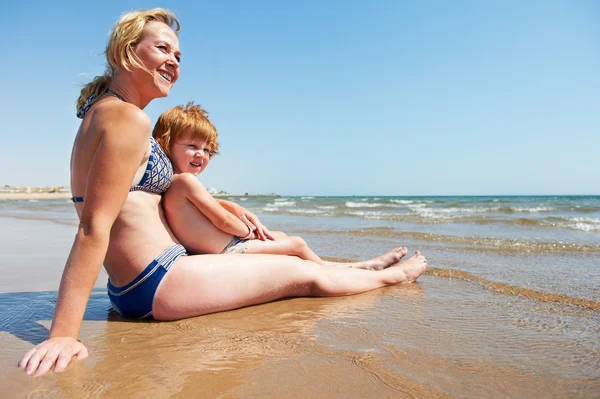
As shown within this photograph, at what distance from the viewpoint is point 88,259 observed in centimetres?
193

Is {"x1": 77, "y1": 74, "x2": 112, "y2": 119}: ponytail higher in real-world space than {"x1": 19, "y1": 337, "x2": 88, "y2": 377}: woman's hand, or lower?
higher

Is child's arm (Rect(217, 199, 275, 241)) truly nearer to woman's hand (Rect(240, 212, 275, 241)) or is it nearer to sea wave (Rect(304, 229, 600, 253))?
woman's hand (Rect(240, 212, 275, 241))

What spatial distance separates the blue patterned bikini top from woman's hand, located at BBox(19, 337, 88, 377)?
81cm

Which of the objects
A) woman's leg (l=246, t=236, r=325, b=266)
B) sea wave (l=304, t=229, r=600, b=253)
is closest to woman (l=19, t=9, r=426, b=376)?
woman's leg (l=246, t=236, r=325, b=266)

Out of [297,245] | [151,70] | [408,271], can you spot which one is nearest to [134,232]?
[151,70]

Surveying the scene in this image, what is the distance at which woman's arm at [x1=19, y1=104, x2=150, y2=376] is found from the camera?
1.92 meters

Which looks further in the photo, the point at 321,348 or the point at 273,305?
the point at 273,305

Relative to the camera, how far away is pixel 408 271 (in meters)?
3.79

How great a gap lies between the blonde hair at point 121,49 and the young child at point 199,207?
67 cm

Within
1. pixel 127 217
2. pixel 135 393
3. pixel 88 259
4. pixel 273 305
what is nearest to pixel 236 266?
pixel 273 305

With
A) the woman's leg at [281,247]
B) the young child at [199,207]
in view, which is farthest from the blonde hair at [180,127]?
the woman's leg at [281,247]

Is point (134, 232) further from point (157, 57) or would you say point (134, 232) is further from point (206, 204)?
point (157, 57)

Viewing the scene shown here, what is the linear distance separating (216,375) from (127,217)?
3.46ft

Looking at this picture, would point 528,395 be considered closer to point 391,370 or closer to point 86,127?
point 391,370
